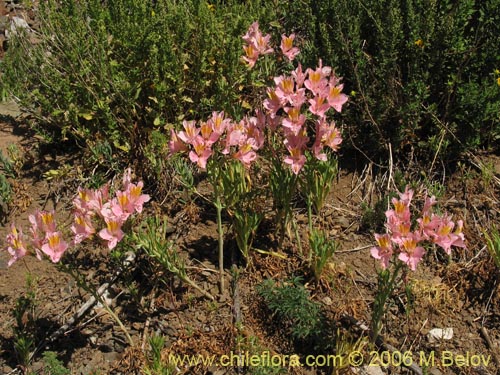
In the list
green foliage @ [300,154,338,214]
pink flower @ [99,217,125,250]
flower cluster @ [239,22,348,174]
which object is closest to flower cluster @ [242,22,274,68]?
flower cluster @ [239,22,348,174]

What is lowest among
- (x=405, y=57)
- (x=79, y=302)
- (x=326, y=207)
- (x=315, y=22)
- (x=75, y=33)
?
(x=326, y=207)

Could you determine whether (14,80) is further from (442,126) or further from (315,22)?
(442,126)

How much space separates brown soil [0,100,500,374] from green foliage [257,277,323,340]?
9 centimetres

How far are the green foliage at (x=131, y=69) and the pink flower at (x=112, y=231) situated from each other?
60.9 inches

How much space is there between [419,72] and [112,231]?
2.47 metres

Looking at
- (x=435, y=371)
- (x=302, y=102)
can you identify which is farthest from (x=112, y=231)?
(x=435, y=371)

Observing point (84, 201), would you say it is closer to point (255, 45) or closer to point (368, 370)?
point (255, 45)

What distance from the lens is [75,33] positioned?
396cm

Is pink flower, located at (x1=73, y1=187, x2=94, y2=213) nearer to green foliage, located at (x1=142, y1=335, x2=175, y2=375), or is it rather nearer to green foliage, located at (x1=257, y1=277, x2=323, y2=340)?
green foliage, located at (x1=142, y1=335, x2=175, y2=375)

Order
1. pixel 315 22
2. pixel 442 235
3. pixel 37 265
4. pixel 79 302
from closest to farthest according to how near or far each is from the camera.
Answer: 1. pixel 442 235
2. pixel 79 302
3. pixel 37 265
4. pixel 315 22

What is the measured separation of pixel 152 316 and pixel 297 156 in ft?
3.97

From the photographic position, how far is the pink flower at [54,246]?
2.38 m

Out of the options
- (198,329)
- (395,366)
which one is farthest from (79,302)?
Answer: (395,366)

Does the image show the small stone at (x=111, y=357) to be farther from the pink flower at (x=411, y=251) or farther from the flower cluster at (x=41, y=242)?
the pink flower at (x=411, y=251)
